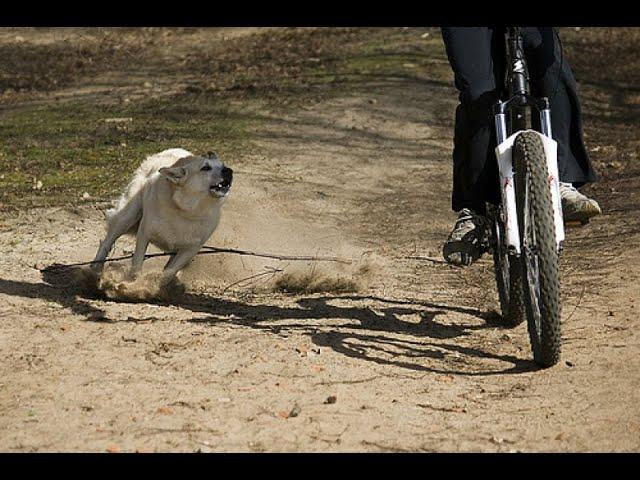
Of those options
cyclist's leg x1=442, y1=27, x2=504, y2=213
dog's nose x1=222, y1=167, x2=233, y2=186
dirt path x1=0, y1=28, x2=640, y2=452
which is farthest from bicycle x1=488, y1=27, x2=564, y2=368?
dog's nose x1=222, y1=167, x2=233, y2=186

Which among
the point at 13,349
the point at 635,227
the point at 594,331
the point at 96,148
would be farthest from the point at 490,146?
the point at 96,148

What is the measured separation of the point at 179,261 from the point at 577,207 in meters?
2.72

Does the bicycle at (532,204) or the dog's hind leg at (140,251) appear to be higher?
the bicycle at (532,204)

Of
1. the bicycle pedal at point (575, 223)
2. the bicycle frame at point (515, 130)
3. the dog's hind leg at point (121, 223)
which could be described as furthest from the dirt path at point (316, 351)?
the bicycle frame at point (515, 130)

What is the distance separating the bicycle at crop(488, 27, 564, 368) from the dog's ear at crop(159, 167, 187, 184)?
2297mm

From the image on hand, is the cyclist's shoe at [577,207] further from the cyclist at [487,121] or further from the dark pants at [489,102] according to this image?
the dark pants at [489,102]

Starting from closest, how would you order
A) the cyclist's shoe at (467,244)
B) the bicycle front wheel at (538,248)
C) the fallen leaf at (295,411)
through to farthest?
the fallen leaf at (295,411) → the bicycle front wheel at (538,248) → the cyclist's shoe at (467,244)

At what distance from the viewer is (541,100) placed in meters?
5.42

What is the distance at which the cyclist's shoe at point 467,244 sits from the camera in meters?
5.84

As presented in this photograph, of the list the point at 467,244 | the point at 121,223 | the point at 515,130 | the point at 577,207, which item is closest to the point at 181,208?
the point at 121,223

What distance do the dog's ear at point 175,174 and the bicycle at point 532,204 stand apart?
2.30 metres

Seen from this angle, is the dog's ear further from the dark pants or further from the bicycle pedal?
the bicycle pedal

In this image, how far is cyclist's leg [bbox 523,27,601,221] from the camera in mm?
5711

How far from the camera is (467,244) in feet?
19.2
